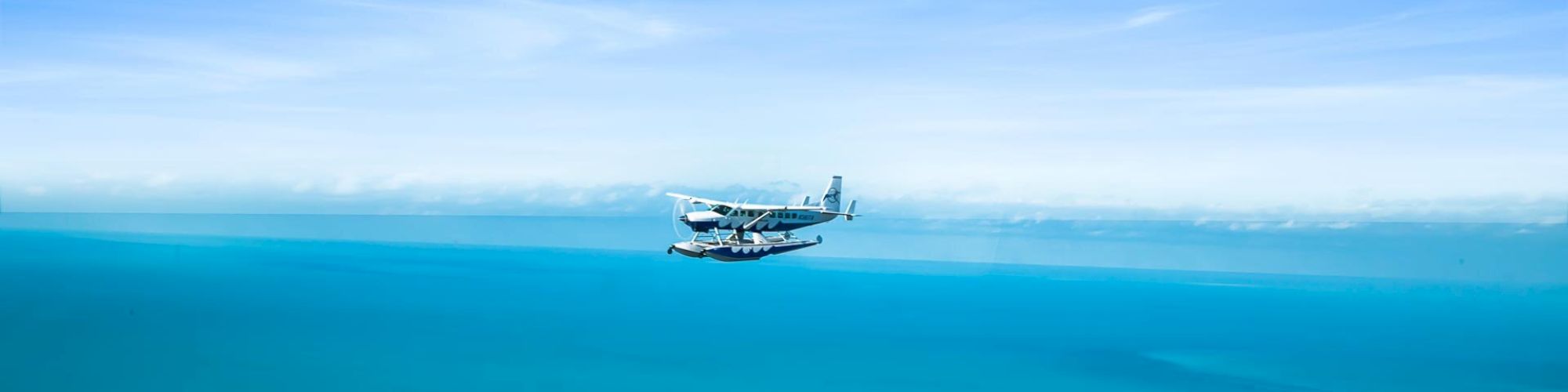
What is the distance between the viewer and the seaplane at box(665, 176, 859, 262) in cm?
8581

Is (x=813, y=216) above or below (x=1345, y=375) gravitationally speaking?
above

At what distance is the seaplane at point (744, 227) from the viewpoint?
85812mm

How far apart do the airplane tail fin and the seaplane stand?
88 cm

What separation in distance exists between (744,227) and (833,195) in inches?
348

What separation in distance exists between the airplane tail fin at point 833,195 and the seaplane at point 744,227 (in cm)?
88

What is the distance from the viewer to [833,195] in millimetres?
90875

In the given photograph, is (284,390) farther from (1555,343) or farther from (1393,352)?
(1555,343)

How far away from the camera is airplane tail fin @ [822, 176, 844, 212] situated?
297 ft

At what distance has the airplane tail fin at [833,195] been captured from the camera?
297 ft

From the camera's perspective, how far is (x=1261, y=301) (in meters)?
175

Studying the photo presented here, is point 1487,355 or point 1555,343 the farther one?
point 1555,343

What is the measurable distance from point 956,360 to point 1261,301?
93.3 meters

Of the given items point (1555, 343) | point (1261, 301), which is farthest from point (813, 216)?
point (1261, 301)

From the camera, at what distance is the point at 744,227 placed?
86.8 meters
